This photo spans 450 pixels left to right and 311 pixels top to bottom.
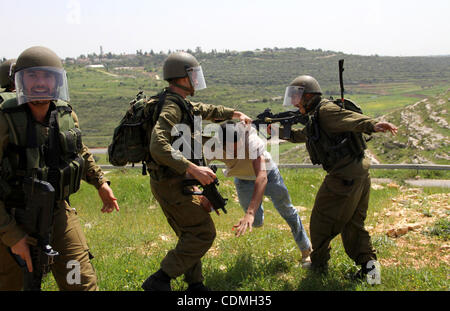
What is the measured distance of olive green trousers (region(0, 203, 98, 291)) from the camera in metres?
3.28

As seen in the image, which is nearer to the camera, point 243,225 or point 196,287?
point 243,225

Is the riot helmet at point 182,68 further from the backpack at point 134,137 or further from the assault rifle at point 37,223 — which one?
the assault rifle at point 37,223

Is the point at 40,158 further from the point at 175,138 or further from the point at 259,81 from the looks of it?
the point at 259,81

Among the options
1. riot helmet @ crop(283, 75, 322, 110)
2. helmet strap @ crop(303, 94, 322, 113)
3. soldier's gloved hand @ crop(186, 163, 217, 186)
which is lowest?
soldier's gloved hand @ crop(186, 163, 217, 186)

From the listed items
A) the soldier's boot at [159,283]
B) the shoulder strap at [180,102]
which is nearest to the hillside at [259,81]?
the shoulder strap at [180,102]

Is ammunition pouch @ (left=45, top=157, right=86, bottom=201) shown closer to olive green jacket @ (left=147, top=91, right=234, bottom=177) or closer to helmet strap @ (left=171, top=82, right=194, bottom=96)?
olive green jacket @ (left=147, top=91, right=234, bottom=177)

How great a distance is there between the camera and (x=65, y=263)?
130 inches

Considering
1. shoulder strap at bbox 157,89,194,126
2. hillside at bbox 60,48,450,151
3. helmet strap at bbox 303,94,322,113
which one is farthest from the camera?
hillside at bbox 60,48,450,151

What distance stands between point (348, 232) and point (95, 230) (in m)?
4.16

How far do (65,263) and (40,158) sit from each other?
829mm

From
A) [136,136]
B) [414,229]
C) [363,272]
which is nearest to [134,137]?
[136,136]

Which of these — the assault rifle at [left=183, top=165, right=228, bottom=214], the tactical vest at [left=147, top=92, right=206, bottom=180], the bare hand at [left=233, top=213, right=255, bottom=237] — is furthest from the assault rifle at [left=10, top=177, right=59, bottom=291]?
the bare hand at [left=233, top=213, right=255, bottom=237]

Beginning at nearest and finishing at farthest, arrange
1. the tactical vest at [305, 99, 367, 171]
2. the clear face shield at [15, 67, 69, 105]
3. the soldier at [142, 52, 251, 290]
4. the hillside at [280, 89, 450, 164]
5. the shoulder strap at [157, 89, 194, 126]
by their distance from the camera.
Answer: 1. the clear face shield at [15, 67, 69, 105]
2. the soldier at [142, 52, 251, 290]
3. the shoulder strap at [157, 89, 194, 126]
4. the tactical vest at [305, 99, 367, 171]
5. the hillside at [280, 89, 450, 164]

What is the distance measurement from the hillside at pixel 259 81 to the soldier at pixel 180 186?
70233 millimetres
